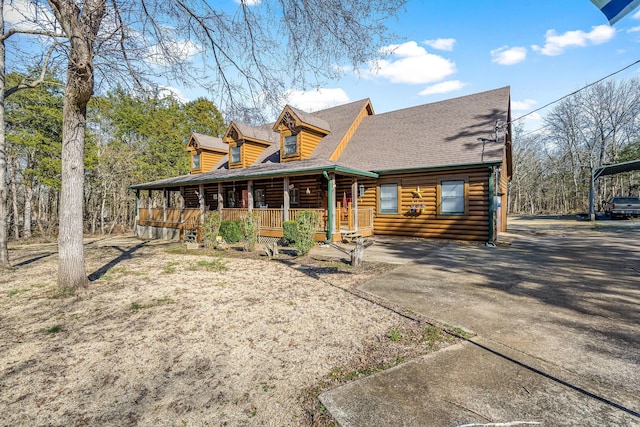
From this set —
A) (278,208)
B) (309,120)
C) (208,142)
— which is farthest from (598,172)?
(208,142)

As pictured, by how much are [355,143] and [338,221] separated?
6076mm

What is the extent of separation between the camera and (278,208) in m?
15.0

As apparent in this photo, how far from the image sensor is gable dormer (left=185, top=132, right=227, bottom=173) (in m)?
20.0

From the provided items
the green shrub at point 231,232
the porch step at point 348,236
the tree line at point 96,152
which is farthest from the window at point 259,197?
the porch step at point 348,236

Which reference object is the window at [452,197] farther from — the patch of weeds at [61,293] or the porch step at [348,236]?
the patch of weeds at [61,293]

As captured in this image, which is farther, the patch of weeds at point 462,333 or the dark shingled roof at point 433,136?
the dark shingled roof at point 433,136

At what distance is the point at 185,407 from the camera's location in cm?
249

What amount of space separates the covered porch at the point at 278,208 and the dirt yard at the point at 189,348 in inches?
221

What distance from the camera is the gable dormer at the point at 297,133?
50.2 ft

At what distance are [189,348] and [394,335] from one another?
8.16ft

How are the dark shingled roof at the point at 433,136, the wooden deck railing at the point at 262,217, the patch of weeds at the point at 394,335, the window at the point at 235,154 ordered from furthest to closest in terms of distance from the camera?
the window at the point at 235,154, the wooden deck railing at the point at 262,217, the dark shingled roof at the point at 433,136, the patch of weeds at the point at 394,335

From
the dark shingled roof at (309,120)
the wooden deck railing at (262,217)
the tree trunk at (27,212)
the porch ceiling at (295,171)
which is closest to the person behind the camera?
the porch ceiling at (295,171)

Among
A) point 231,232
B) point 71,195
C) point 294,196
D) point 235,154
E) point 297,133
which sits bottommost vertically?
point 231,232

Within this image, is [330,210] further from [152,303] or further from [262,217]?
[152,303]
